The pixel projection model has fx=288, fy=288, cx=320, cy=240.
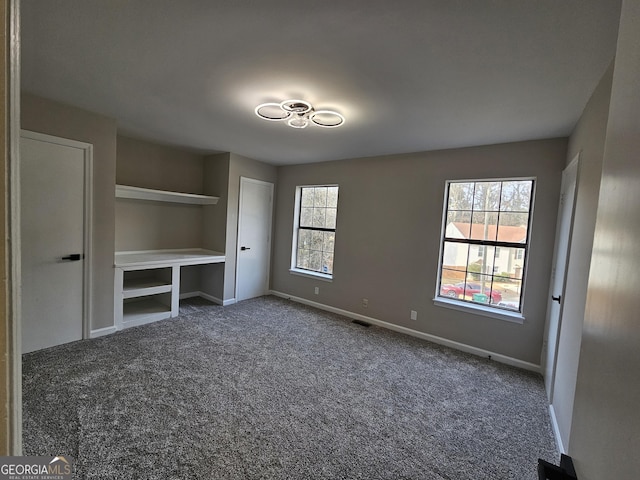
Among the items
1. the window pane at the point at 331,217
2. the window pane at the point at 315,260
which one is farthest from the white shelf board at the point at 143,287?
the window pane at the point at 331,217

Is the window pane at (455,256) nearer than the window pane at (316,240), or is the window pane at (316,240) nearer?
the window pane at (455,256)

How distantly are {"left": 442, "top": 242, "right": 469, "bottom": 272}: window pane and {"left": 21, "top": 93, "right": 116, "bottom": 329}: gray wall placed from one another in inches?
156

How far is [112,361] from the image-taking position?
2721mm

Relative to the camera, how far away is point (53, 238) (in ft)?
9.26

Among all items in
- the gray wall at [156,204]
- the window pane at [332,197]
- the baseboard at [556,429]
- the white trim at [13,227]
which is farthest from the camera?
the window pane at [332,197]

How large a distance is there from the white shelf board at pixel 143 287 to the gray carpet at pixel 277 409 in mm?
449

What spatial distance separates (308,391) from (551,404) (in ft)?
6.55

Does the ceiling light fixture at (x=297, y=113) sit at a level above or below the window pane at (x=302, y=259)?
above

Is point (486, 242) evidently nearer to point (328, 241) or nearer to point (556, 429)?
point (556, 429)

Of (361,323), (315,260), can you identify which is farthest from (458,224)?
(315,260)

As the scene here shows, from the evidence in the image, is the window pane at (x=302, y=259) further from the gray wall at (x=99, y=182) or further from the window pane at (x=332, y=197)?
the gray wall at (x=99, y=182)

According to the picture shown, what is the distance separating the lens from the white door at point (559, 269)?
2.38 meters

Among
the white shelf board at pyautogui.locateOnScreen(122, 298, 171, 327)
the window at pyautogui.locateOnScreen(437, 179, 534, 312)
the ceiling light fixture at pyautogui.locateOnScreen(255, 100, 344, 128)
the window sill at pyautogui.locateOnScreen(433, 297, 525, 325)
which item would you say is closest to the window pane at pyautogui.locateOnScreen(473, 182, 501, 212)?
the window at pyautogui.locateOnScreen(437, 179, 534, 312)

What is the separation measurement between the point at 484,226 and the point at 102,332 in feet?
14.9
